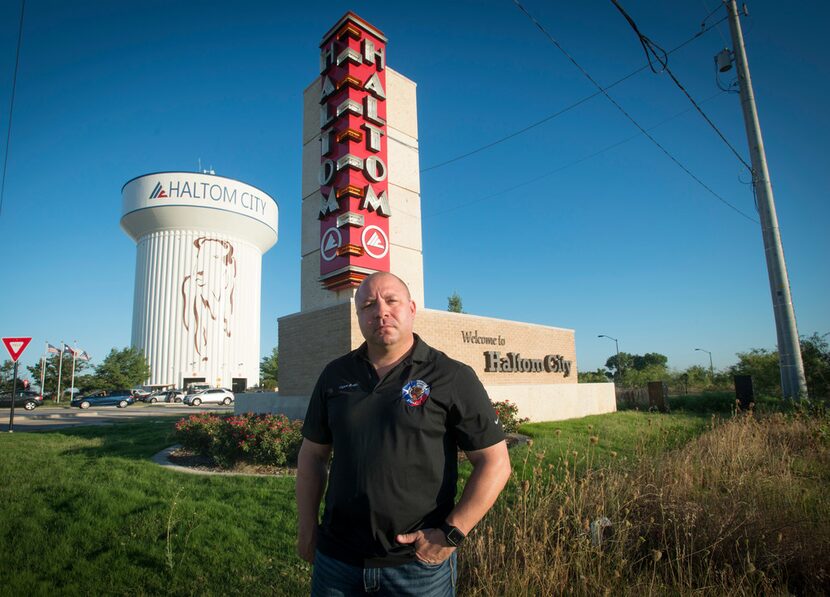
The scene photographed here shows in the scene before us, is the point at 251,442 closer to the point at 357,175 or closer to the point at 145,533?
the point at 145,533

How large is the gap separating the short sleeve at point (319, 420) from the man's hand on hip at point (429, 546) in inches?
26.7

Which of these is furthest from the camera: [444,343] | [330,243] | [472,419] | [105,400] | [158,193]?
[158,193]

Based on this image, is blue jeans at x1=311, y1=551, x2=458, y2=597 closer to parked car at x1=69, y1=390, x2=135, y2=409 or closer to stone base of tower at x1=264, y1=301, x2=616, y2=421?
stone base of tower at x1=264, y1=301, x2=616, y2=421

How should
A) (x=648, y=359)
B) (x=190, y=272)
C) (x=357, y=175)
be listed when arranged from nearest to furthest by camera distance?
(x=357, y=175), (x=190, y=272), (x=648, y=359)

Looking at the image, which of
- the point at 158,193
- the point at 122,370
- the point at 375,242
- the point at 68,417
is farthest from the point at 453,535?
the point at 158,193

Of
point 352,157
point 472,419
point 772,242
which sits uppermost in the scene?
point 352,157

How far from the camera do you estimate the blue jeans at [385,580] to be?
2.04 metres

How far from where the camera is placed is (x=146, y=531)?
5164mm

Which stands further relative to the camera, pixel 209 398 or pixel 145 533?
pixel 209 398

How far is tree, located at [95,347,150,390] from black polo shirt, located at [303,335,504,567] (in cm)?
5415

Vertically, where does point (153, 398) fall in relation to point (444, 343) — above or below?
below

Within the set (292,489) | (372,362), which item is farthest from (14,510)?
(372,362)

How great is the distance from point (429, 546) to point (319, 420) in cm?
84

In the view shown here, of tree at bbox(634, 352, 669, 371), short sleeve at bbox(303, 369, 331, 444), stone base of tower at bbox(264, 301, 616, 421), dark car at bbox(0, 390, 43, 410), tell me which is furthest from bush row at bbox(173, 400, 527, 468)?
tree at bbox(634, 352, 669, 371)
